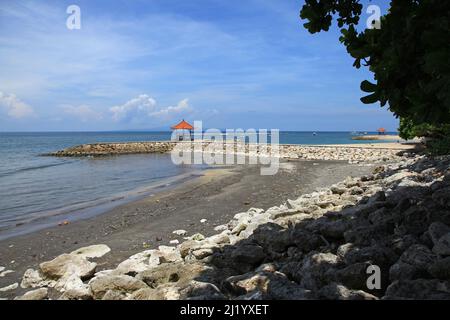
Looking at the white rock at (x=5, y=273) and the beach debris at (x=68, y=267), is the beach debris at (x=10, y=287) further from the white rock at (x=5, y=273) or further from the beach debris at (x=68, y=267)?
the white rock at (x=5, y=273)

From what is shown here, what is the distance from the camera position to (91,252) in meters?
7.76

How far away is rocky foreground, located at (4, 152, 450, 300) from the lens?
3.69 meters

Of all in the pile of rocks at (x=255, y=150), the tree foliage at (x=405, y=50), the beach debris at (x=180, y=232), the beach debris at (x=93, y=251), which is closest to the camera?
the tree foliage at (x=405, y=50)

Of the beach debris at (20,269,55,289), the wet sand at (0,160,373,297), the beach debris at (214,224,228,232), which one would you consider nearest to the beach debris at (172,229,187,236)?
the wet sand at (0,160,373,297)

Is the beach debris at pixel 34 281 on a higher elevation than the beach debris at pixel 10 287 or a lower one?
higher

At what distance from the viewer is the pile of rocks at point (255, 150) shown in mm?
30731

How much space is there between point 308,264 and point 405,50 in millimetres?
2584

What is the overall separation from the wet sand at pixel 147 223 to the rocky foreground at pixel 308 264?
59.9 inches

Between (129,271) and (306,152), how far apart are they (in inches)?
1260

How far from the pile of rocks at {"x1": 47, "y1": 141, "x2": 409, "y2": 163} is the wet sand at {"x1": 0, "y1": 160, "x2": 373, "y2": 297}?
564 inches

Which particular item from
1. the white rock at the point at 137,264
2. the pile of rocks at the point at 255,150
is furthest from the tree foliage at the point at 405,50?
the pile of rocks at the point at 255,150

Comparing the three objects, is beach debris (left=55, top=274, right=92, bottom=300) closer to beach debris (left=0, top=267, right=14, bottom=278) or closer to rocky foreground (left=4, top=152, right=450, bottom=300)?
rocky foreground (left=4, top=152, right=450, bottom=300)

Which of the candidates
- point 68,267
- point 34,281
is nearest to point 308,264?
point 68,267
